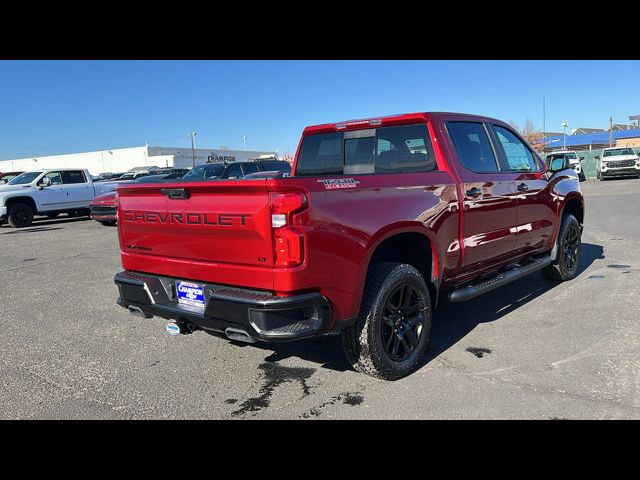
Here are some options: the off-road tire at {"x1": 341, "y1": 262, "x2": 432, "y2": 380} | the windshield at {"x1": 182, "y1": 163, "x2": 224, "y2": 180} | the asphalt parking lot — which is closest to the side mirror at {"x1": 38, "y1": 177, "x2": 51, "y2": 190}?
the windshield at {"x1": 182, "y1": 163, "x2": 224, "y2": 180}

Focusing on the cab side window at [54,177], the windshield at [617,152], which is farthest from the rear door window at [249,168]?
the windshield at [617,152]

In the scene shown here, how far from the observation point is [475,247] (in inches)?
175

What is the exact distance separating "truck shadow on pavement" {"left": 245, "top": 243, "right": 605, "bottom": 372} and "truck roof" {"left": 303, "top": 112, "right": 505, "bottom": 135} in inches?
77.1

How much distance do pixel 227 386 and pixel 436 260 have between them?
1877mm

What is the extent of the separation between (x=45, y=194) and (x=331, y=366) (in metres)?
15.3

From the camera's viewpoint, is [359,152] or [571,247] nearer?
[359,152]

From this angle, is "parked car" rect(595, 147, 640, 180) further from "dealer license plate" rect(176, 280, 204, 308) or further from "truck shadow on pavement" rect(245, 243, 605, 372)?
"dealer license plate" rect(176, 280, 204, 308)

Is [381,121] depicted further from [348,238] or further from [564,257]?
[564,257]

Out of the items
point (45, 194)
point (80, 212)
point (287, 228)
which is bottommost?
point (80, 212)

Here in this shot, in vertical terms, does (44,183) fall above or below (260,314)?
above

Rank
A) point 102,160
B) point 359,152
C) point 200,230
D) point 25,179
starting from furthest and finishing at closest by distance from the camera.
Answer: point 102,160 → point 25,179 → point 359,152 → point 200,230

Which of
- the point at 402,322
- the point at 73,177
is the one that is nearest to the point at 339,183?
the point at 402,322

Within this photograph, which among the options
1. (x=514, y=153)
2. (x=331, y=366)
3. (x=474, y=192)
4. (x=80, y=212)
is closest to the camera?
(x=331, y=366)

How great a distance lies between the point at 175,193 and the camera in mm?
Answer: 3465
